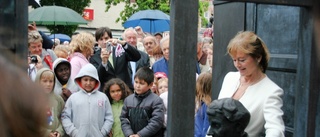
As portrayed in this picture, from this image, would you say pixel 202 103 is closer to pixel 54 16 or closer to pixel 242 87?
pixel 242 87

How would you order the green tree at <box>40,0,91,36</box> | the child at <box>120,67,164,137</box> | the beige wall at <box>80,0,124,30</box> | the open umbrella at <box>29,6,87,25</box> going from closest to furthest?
the child at <box>120,67,164,137</box>, the open umbrella at <box>29,6,87,25</box>, the green tree at <box>40,0,91,36</box>, the beige wall at <box>80,0,124,30</box>

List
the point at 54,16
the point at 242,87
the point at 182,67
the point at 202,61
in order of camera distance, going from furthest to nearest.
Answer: the point at 54,16 → the point at 202,61 → the point at 242,87 → the point at 182,67

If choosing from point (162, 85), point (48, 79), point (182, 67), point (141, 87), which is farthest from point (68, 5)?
point (182, 67)

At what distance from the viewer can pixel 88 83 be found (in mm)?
5238

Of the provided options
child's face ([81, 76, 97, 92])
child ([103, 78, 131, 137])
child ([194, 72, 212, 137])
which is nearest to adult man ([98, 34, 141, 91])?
child ([103, 78, 131, 137])

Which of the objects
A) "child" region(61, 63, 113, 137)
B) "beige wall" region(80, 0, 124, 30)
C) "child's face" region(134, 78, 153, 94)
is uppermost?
"beige wall" region(80, 0, 124, 30)

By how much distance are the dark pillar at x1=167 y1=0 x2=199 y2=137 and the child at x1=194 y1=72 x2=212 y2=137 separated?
6.78ft

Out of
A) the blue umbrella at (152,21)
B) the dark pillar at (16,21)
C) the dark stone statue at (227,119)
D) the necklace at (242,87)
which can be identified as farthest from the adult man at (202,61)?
the blue umbrella at (152,21)

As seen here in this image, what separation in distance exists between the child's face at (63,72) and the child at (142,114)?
101 centimetres

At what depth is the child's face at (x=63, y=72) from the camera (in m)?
5.72

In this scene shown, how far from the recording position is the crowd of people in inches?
114

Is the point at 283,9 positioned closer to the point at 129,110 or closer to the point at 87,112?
the point at 129,110

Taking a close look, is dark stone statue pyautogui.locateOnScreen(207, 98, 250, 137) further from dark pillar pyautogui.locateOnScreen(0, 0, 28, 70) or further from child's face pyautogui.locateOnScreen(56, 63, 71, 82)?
child's face pyautogui.locateOnScreen(56, 63, 71, 82)

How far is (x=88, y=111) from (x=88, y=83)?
307mm
